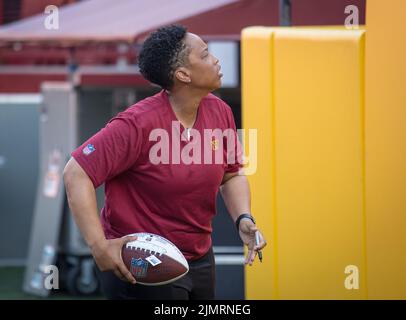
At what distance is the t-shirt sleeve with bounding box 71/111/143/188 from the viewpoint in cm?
358

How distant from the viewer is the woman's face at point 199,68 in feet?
12.6

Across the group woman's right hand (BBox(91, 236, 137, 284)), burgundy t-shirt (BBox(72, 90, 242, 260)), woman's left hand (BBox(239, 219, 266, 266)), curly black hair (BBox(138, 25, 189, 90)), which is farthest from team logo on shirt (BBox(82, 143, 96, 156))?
woman's left hand (BBox(239, 219, 266, 266))

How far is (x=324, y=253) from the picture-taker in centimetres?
570

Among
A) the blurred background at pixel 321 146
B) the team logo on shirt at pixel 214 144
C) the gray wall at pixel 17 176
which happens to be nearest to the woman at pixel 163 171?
the team logo on shirt at pixel 214 144

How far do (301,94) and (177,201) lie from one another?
213 centimetres

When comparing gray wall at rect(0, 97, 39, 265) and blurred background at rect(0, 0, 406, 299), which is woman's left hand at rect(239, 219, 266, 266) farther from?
gray wall at rect(0, 97, 39, 265)

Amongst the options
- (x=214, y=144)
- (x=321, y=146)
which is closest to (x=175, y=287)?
(x=214, y=144)

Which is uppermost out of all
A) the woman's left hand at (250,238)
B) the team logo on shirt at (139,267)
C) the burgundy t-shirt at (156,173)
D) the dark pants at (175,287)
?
the burgundy t-shirt at (156,173)

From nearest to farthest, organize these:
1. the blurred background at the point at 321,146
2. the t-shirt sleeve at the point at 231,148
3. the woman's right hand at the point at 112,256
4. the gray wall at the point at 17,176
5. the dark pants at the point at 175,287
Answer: the woman's right hand at the point at 112,256 < the dark pants at the point at 175,287 < the t-shirt sleeve at the point at 231,148 < the blurred background at the point at 321,146 < the gray wall at the point at 17,176

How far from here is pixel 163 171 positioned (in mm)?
3721

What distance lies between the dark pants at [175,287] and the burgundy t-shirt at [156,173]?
0.07 metres

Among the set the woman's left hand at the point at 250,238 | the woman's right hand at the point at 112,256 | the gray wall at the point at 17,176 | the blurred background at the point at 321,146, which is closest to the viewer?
the woman's right hand at the point at 112,256

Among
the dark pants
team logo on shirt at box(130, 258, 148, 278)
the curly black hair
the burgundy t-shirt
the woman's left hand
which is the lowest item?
the dark pants

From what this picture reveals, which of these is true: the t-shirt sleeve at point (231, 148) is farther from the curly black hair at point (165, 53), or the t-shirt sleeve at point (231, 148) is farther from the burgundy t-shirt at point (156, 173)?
the curly black hair at point (165, 53)
